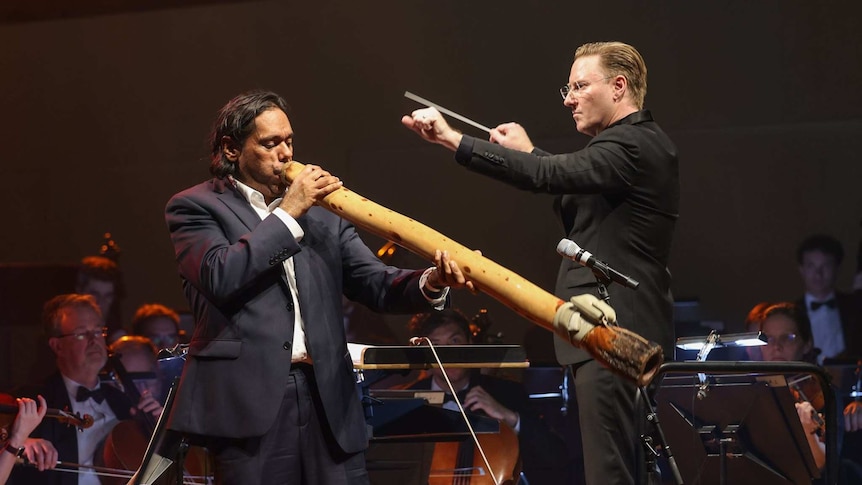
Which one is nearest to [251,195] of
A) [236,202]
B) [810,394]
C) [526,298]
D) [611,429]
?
[236,202]

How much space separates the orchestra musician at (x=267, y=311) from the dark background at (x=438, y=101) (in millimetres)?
3190

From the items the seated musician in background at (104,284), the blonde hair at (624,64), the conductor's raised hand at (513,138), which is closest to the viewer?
the blonde hair at (624,64)

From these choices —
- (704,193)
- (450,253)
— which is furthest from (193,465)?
(704,193)

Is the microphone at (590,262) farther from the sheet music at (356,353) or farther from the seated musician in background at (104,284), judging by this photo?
the seated musician in background at (104,284)

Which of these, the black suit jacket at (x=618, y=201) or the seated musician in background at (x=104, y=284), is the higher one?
the seated musician in background at (x=104, y=284)

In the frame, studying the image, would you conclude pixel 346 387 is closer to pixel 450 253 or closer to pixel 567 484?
pixel 450 253

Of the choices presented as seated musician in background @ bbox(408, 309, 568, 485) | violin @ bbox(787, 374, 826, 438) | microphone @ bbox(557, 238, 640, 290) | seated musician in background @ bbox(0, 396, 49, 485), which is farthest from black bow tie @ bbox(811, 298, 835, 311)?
seated musician in background @ bbox(0, 396, 49, 485)

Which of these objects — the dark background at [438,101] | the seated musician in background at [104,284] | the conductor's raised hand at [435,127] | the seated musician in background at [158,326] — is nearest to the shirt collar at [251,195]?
the conductor's raised hand at [435,127]

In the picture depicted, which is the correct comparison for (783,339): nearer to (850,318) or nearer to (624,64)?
(850,318)

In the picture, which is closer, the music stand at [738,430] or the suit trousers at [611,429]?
the suit trousers at [611,429]

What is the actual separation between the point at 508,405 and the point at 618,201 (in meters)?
2.70

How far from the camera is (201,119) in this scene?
7129 millimetres

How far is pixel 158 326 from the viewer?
6.34 m

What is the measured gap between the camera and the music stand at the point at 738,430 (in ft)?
12.8
